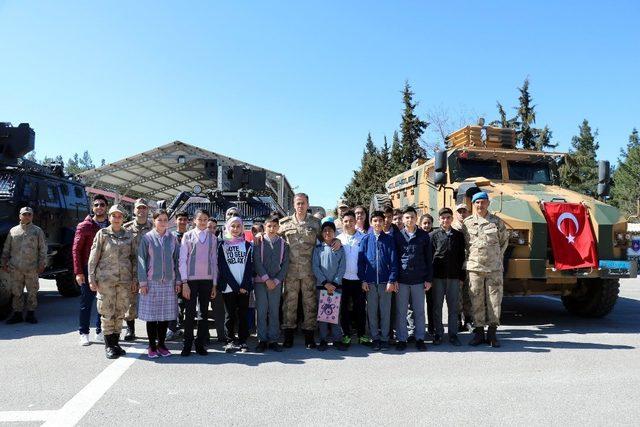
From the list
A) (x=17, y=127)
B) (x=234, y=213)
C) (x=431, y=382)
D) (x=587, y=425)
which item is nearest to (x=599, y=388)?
(x=587, y=425)

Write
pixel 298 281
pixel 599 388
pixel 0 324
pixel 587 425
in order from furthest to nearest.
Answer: pixel 0 324 < pixel 298 281 < pixel 599 388 < pixel 587 425

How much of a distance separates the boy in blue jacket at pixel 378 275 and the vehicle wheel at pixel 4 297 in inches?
220

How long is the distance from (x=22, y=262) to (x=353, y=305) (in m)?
5.22

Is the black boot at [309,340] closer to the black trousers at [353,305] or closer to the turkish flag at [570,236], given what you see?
the black trousers at [353,305]

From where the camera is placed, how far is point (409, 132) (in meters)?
35.6

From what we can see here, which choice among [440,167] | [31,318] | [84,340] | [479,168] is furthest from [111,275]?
[479,168]

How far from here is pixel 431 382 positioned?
4.71m

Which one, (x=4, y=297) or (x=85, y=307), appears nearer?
(x=85, y=307)

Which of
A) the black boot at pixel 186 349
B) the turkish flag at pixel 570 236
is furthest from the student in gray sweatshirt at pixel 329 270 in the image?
the turkish flag at pixel 570 236

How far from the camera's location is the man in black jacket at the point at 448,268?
258 inches

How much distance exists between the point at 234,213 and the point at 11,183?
17.0 ft

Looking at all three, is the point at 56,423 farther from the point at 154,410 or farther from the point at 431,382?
the point at 431,382

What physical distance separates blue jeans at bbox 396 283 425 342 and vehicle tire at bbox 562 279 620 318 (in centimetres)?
334

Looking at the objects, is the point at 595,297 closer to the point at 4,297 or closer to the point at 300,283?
the point at 300,283
